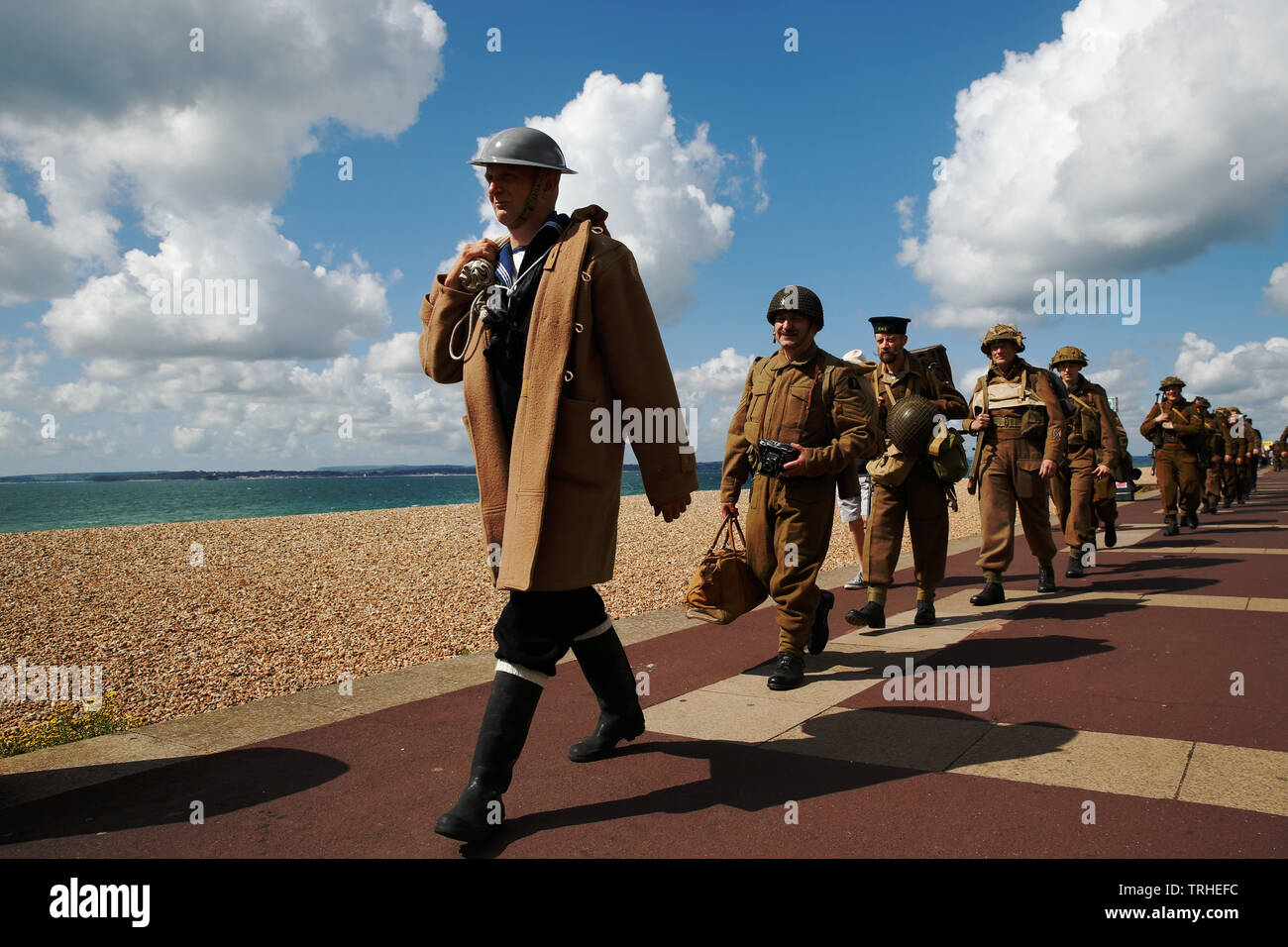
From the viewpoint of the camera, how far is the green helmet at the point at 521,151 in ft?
10.2

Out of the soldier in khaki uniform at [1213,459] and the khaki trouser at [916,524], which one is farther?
the soldier in khaki uniform at [1213,459]

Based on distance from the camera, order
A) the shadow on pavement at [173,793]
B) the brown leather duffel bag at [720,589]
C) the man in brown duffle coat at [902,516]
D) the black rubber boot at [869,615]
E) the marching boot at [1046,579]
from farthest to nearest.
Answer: the marching boot at [1046,579], the man in brown duffle coat at [902,516], the black rubber boot at [869,615], the brown leather duffel bag at [720,589], the shadow on pavement at [173,793]

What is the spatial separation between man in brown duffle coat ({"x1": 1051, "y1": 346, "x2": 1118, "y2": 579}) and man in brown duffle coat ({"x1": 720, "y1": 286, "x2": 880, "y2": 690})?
5.63m

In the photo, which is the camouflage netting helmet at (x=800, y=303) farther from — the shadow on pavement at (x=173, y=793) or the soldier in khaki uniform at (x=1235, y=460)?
the soldier in khaki uniform at (x=1235, y=460)

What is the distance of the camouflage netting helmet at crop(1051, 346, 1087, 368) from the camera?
1030 centimetres

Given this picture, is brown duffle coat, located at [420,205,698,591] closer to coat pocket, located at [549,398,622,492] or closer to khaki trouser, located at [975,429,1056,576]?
coat pocket, located at [549,398,622,492]

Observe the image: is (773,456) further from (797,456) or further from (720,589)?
(720,589)

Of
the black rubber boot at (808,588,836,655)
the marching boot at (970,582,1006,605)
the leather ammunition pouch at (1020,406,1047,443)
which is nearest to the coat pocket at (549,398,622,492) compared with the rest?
the black rubber boot at (808,588,836,655)

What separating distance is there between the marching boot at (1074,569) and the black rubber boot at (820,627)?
16.2ft

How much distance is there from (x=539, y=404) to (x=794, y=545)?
7.64 feet

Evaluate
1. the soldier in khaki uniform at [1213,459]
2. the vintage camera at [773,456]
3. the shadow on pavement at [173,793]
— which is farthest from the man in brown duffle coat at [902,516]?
the soldier in khaki uniform at [1213,459]

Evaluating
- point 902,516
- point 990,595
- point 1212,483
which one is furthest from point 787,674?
point 1212,483
